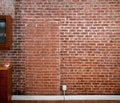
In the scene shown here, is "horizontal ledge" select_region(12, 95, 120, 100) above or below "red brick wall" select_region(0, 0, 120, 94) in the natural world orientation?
below

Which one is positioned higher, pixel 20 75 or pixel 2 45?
pixel 2 45

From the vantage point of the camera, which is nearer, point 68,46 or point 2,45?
point 2,45

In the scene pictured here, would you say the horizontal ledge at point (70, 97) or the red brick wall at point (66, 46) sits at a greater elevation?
the red brick wall at point (66, 46)

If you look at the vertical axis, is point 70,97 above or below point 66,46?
below

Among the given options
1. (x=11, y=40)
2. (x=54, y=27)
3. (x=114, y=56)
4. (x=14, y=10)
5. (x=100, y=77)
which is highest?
(x=14, y=10)

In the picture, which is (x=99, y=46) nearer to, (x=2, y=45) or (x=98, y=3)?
(x=98, y=3)

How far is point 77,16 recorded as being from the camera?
490cm

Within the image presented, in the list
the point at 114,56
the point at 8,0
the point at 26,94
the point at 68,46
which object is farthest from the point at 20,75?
the point at 114,56

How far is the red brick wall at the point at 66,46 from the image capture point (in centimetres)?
488

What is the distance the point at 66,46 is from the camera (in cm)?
492

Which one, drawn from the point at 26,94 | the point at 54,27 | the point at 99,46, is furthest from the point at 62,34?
the point at 26,94

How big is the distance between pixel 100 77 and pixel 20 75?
189cm

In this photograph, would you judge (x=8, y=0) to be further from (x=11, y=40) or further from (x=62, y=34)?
(x=62, y=34)

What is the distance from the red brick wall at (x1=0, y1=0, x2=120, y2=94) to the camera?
4875 millimetres
